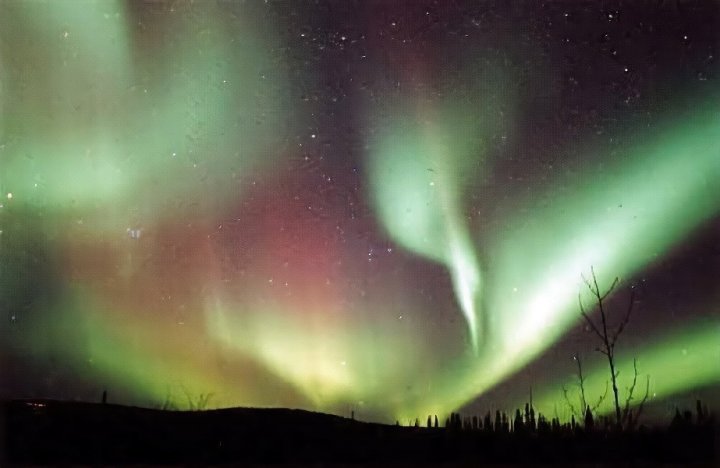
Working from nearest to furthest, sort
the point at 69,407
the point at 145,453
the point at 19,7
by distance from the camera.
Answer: the point at 145,453, the point at 69,407, the point at 19,7

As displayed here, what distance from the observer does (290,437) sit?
107 inches

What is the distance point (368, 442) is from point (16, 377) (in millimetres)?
1650

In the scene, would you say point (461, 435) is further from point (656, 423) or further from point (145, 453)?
point (145, 453)

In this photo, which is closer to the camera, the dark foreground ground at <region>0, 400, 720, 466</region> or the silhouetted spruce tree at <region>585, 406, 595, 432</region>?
the dark foreground ground at <region>0, 400, 720, 466</region>

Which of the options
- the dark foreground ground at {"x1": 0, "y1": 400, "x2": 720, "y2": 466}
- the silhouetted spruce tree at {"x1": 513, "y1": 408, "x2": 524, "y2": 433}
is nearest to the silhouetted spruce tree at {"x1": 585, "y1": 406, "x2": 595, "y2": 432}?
the dark foreground ground at {"x1": 0, "y1": 400, "x2": 720, "y2": 466}

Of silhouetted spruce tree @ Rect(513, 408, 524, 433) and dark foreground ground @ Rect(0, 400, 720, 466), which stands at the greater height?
silhouetted spruce tree @ Rect(513, 408, 524, 433)

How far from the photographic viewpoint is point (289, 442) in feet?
8.86

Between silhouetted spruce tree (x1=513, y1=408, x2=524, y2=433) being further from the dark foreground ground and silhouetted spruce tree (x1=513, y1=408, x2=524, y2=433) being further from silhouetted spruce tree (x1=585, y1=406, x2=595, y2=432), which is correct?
silhouetted spruce tree (x1=585, y1=406, x2=595, y2=432)

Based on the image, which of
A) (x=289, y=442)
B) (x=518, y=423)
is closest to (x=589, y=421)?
(x=518, y=423)

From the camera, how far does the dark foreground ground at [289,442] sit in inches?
105

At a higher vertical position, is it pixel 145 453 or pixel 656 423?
pixel 656 423

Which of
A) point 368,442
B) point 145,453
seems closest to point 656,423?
point 368,442

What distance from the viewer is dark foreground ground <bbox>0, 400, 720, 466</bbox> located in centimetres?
267

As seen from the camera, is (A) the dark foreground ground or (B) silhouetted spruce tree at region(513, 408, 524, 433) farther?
(B) silhouetted spruce tree at region(513, 408, 524, 433)
